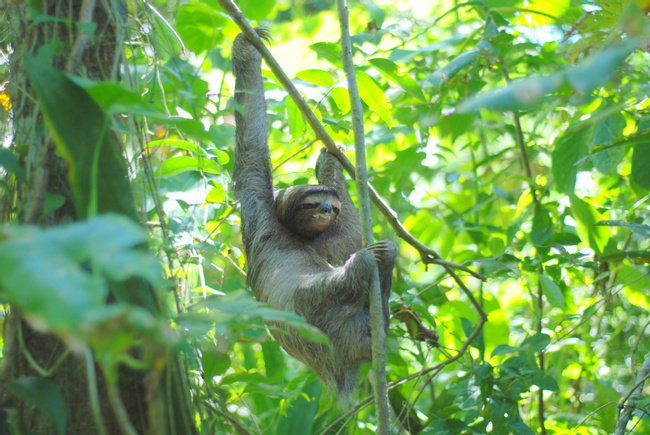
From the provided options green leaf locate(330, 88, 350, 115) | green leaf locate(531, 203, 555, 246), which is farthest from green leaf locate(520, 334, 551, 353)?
green leaf locate(330, 88, 350, 115)

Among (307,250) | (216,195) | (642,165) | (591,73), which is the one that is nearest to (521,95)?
(591,73)

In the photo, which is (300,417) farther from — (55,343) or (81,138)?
(81,138)

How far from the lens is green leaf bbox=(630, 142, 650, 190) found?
363 cm

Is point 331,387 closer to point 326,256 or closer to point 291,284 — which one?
point 291,284

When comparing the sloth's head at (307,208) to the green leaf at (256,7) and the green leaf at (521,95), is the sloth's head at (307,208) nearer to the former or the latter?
the green leaf at (256,7)

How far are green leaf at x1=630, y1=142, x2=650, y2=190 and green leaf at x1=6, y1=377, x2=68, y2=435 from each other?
382 centimetres

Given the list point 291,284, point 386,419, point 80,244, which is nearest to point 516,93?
point 80,244

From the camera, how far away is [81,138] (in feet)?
5.68

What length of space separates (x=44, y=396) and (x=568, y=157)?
3.17m

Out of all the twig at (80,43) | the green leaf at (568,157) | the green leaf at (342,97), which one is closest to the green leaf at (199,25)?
the green leaf at (342,97)

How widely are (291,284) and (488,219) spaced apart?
316 centimetres

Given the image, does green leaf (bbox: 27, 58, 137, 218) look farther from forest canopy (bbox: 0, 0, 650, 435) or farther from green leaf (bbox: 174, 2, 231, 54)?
green leaf (bbox: 174, 2, 231, 54)

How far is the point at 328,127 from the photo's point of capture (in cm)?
530

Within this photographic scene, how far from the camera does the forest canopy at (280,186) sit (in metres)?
1.39
